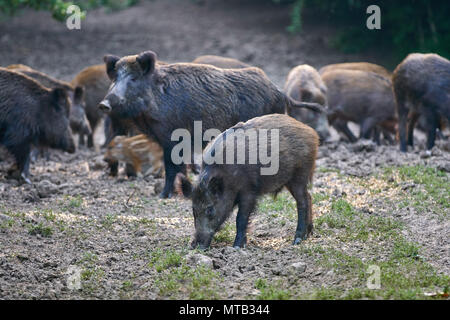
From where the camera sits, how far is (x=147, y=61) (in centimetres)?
838

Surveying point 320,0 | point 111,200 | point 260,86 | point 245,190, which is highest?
point 320,0

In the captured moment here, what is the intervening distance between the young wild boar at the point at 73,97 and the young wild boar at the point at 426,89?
5209 mm

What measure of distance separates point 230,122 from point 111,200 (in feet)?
5.81

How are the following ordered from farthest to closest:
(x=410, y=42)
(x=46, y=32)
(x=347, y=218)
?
(x=46, y=32), (x=410, y=42), (x=347, y=218)

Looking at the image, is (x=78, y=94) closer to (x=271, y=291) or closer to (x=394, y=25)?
(x=271, y=291)

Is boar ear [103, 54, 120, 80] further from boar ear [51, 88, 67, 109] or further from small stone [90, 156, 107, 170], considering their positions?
small stone [90, 156, 107, 170]

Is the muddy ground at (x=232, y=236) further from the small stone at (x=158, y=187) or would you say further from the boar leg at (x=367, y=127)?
the boar leg at (x=367, y=127)

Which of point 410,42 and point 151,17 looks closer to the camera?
point 410,42

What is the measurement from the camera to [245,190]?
632 cm

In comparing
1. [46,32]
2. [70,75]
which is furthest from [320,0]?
[46,32]

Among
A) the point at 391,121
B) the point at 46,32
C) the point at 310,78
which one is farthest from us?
the point at 46,32

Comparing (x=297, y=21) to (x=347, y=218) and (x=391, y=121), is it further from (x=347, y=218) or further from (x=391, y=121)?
(x=347, y=218)

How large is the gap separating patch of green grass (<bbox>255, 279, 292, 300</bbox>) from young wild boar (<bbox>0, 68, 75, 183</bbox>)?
504 cm

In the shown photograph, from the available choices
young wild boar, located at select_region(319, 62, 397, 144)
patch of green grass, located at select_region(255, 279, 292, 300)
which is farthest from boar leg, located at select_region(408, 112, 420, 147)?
patch of green grass, located at select_region(255, 279, 292, 300)
